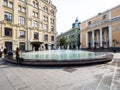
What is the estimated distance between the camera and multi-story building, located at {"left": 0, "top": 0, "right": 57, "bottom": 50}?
24188 mm

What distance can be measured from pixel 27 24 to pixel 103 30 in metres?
30.5

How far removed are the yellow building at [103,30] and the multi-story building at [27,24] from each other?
17651 millimetres

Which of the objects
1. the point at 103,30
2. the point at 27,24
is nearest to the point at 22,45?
the point at 27,24

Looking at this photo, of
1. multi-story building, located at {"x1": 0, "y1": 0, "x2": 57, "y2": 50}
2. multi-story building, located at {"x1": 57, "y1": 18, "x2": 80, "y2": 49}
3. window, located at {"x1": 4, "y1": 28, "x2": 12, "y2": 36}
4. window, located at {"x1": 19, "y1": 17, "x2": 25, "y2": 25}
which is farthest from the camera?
multi-story building, located at {"x1": 57, "y1": 18, "x2": 80, "y2": 49}

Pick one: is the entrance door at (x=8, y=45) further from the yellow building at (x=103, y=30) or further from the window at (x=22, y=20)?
the yellow building at (x=103, y=30)

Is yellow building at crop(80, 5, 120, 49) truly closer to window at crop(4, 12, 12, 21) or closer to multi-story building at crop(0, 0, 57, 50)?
multi-story building at crop(0, 0, 57, 50)

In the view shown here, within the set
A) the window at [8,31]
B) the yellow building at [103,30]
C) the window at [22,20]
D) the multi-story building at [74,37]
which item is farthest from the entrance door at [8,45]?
the multi-story building at [74,37]

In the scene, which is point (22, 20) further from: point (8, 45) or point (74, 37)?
point (74, 37)

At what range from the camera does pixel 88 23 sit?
157 ft

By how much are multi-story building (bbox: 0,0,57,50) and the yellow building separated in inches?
695

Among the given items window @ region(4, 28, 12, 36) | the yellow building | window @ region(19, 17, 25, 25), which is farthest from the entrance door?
the yellow building

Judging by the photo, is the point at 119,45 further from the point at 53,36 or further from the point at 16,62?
the point at 16,62

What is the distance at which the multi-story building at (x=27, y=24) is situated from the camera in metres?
24.2

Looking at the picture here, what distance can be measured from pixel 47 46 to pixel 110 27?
77.4ft
